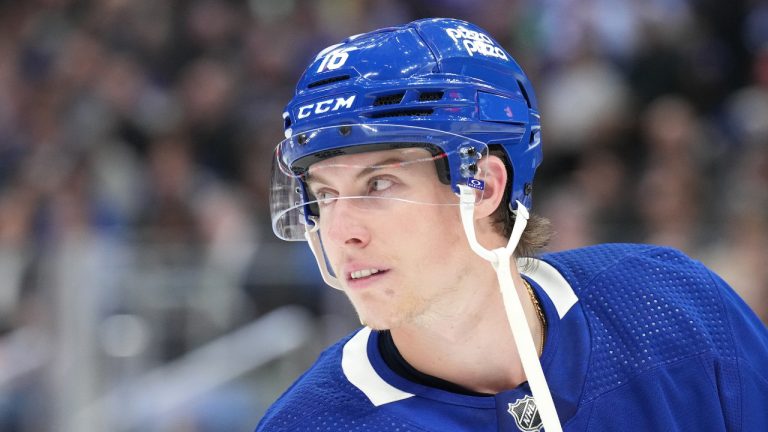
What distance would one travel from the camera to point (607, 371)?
2215 millimetres

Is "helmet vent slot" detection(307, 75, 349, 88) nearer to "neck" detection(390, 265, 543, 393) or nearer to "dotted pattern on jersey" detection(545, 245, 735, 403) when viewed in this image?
"neck" detection(390, 265, 543, 393)

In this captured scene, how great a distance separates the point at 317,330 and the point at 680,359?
284 cm

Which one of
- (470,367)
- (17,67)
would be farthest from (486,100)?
(17,67)

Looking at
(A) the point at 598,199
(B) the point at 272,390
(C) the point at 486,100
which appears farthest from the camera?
(A) the point at 598,199

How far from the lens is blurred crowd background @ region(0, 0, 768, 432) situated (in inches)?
190

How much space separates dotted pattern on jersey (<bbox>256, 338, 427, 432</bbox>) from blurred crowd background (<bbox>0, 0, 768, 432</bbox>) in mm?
2654

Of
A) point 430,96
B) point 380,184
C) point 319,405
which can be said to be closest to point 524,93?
point 430,96

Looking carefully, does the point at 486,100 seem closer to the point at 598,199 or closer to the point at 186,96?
the point at 598,199

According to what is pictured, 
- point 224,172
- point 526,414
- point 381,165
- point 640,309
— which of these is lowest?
point 224,172

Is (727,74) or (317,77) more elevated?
(317,77)

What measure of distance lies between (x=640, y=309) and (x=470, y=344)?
39 cm

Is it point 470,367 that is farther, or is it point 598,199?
point 598,199

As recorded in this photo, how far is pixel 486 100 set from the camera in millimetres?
2139

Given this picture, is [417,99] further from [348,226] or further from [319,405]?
[319,405]
